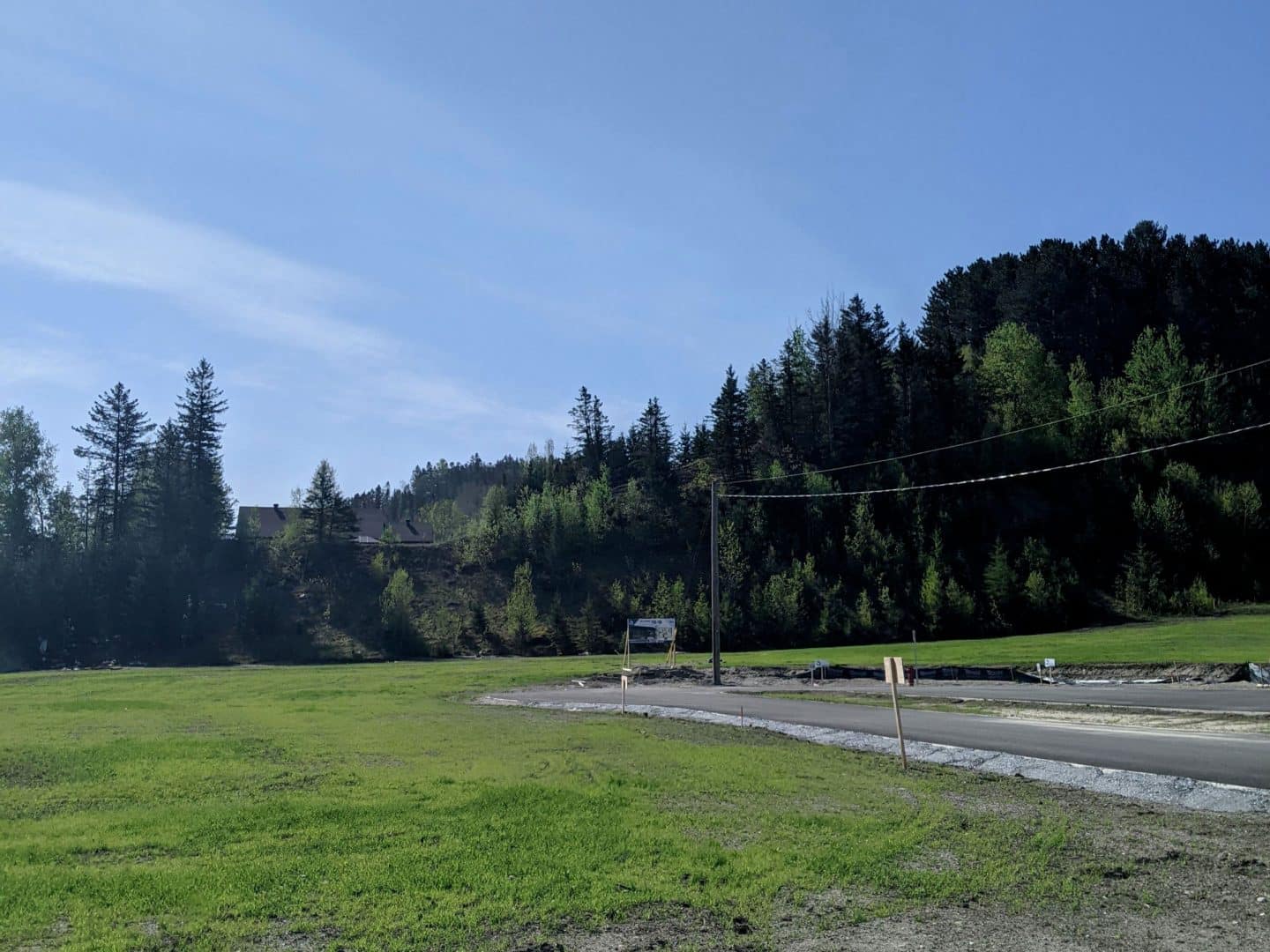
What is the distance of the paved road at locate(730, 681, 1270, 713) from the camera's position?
972 inches

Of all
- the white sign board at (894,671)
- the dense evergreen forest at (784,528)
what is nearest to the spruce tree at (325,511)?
the dense evergreen forest at (784,528)

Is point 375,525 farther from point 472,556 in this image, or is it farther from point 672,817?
point 672,817

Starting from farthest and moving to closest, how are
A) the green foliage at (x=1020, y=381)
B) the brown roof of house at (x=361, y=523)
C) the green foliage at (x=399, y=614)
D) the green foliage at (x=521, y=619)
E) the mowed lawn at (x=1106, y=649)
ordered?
the brown roof of house at (x=361, y=523) → the green foliage at (x=1020, y=381) → the green foliage at (x=521, y=619) → the green foliage at (x=399, y=614) → the mowed lawn at (x=1106, y=649)

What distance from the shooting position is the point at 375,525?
130 m

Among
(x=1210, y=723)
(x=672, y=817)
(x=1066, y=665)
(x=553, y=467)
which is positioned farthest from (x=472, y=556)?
(x=672, y=817)

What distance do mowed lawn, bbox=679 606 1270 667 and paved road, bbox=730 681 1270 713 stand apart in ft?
18.8

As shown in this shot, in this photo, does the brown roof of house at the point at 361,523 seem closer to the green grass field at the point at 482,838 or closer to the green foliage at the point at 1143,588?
the green foliage at the point at 1143,588

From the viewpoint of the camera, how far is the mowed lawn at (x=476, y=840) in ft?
24.1

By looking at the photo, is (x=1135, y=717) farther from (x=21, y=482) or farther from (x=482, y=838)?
(x=21, y=482)

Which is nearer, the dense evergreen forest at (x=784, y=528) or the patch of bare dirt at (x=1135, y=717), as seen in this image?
the patch of bare dirt at (x=1135, y=717)

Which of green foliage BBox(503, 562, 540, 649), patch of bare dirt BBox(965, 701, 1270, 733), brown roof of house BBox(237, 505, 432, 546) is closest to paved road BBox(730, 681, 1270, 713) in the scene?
patch of bare dirt BBox(965, 701, 1270, 733)

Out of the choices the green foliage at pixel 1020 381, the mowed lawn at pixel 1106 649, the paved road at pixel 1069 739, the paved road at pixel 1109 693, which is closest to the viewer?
the paved road at pixel 1069 739

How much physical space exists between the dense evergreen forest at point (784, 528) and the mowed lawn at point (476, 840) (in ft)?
178

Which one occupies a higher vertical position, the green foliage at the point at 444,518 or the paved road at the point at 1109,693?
the green foliage at the point at 444,518
